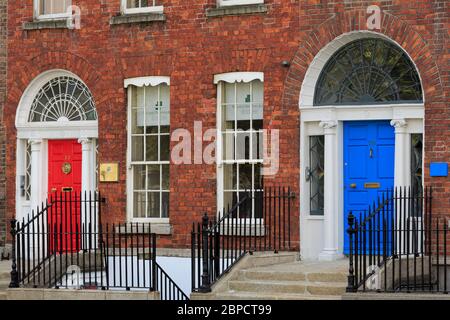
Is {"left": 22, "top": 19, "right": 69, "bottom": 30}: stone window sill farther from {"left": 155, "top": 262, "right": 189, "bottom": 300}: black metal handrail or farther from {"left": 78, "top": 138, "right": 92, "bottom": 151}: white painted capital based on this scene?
{"left": 155, "top": 262, "right": 189, "bottom": 300}: black metal handrail

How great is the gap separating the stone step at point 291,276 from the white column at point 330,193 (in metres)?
1.52

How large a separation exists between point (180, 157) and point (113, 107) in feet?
5.42

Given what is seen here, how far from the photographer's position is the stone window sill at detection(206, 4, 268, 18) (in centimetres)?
1867

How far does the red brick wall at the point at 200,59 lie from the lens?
1717 cm

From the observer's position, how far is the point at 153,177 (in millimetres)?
19906

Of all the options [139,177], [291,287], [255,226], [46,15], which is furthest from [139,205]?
[291,287]

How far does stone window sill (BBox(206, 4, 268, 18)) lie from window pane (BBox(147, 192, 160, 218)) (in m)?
3.35

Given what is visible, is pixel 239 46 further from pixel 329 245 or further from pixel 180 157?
pixel 329 245

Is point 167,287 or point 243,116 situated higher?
point 243,116

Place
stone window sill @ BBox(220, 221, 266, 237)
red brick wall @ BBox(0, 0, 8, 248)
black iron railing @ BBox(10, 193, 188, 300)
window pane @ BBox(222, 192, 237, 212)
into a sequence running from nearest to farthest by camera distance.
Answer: black iron railing @ BBox(10, 193, 188, 300), stone window sill @ BBox(220, 221, 266, 237), window pane @ BBox(222, 192, 237, 212), red brick wall @ BBox(0, 0, 8, 248)

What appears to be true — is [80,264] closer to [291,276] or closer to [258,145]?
[258,145]

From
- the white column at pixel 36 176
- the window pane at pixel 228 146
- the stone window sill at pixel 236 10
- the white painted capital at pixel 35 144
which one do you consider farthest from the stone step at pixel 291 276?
the white painted capital at pixel 35 144

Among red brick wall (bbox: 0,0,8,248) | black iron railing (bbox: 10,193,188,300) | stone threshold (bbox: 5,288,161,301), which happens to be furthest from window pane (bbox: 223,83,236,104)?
red brick wall (bbox: 0,0,8,248)

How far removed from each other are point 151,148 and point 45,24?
318 cm
